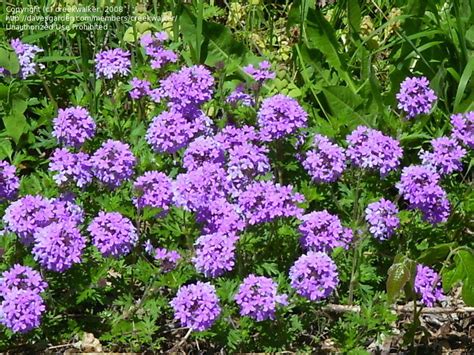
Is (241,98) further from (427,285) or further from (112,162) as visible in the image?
(427,285)

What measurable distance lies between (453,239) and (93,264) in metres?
1.43

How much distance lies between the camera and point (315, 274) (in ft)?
9.11

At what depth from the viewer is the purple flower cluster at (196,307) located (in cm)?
271

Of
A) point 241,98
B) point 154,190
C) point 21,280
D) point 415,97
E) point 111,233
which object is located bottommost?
point 21,280

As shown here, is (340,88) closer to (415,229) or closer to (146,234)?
(415,229)

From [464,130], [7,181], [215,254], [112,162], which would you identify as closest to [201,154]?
[112,162]

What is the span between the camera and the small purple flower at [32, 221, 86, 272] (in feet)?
8.98

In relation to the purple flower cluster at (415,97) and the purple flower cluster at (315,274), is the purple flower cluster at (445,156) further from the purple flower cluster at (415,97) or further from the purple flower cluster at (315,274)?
Result: the purple flower cluster at (315,274)

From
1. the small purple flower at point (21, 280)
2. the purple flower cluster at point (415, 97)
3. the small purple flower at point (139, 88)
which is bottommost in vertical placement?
the small purple flower at point (21, 280)

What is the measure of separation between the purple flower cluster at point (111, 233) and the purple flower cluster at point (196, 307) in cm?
27

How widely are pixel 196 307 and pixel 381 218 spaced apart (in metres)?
0.75

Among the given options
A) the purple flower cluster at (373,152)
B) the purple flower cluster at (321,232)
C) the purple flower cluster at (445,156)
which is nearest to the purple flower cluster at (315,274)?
the purple flower cluster at (321,232)

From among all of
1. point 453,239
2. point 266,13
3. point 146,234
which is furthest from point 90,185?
point 266,13

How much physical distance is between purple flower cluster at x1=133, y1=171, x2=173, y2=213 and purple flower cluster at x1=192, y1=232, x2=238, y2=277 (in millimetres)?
252
